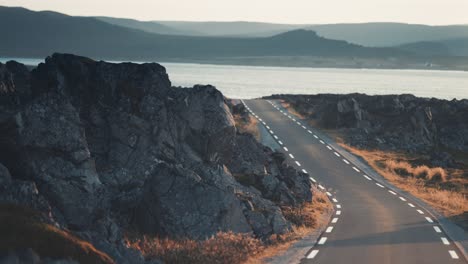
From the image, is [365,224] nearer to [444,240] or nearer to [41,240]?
[444,240]

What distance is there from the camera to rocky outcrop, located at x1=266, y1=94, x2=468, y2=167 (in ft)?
214

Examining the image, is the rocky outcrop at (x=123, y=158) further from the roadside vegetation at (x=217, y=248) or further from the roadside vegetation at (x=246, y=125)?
the roadside vegetation at (x=246, y=125)

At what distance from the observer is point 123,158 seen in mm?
24188

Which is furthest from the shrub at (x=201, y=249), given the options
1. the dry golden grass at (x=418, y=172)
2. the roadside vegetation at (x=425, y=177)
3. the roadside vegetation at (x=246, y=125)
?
the roadside vegetation at (x=246, y=125)

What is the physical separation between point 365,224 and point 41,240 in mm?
16330

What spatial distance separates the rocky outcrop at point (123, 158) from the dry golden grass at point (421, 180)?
7.49 meters

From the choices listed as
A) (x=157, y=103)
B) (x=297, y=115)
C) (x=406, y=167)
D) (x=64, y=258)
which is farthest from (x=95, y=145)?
(x=297, y=115)

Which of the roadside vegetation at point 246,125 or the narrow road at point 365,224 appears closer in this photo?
the narrow road at point 365,224

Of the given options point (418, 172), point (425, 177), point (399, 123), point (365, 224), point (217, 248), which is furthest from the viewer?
point (399, 123)

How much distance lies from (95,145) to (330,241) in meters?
8.28

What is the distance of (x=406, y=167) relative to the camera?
1949 inches

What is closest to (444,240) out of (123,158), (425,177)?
Answer: (123,158)

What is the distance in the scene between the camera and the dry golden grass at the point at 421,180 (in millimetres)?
34031

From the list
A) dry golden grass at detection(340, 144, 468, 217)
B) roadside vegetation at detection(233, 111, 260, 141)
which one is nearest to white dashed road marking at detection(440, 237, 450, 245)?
dry golden grass at detection(340, 144, 468, 217)
